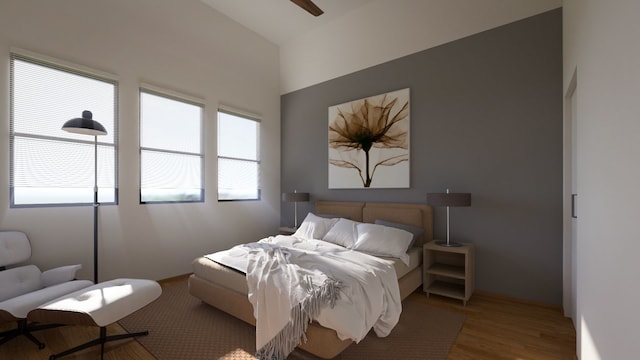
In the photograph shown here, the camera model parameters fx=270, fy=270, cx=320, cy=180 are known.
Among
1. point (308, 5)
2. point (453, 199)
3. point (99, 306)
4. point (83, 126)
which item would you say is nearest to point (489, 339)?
point (453, 199)

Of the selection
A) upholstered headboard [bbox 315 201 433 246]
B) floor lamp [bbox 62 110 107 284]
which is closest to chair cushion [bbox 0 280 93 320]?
floor lamp [bbox 62 110 107 284]

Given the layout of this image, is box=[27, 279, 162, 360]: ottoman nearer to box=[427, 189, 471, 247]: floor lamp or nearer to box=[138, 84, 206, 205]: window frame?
box=[138, 84, 206, 205]: window frame

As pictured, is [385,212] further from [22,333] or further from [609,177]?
[22,333]

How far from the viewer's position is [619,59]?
1.17 m

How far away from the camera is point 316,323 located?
1.96m

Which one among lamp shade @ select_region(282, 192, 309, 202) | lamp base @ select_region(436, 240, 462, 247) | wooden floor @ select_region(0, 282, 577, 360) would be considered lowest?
wooden floor @ select_region(0, 282, 577, 360)

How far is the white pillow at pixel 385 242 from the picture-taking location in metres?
3.12

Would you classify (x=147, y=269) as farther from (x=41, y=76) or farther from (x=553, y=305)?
(x=553, y=305)

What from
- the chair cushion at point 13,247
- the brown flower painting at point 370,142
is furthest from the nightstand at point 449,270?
the chair cushion at point 13,247

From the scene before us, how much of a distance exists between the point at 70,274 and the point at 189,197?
1688 millimetres

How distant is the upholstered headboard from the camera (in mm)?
3660

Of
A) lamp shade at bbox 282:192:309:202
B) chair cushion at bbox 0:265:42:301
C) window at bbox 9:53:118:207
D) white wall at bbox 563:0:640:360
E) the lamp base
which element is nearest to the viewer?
white wall at bbox 563:0:640:360

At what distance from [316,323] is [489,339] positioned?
160 centimetres

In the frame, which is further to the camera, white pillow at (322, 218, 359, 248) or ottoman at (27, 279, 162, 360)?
white pillow at (322, 218, 359, 248)
